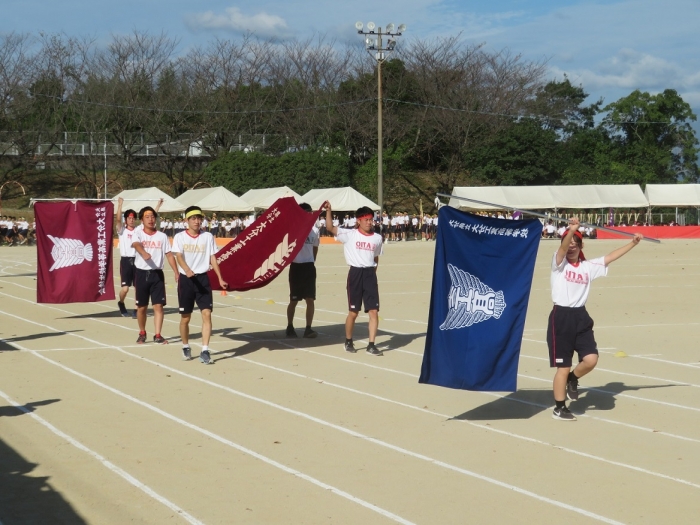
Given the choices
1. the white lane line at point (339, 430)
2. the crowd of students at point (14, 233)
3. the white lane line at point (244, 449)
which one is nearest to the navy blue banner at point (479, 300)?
the white lane line at point (339, 430)

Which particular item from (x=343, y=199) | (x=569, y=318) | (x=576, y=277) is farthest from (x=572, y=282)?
(x=343, y=199)

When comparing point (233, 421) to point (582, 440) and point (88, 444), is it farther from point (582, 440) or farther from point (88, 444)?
point (582, 440)

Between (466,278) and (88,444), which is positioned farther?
(466,278)

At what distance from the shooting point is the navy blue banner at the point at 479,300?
8.61 meters

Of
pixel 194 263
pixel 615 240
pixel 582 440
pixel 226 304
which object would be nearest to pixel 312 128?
pixel 615 240

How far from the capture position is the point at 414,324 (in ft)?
53.6

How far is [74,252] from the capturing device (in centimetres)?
1755

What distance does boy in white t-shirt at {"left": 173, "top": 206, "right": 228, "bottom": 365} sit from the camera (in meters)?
12.2

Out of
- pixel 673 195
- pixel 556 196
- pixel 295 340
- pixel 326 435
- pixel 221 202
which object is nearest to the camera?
pixel 326 435

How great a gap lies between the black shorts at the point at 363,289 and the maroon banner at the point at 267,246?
1141mm

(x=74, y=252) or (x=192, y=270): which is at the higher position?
(x=192, y=270)

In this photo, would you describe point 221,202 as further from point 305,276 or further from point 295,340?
point 295,340

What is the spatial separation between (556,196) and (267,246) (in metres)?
45.1

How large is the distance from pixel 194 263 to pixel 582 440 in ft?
19.6
